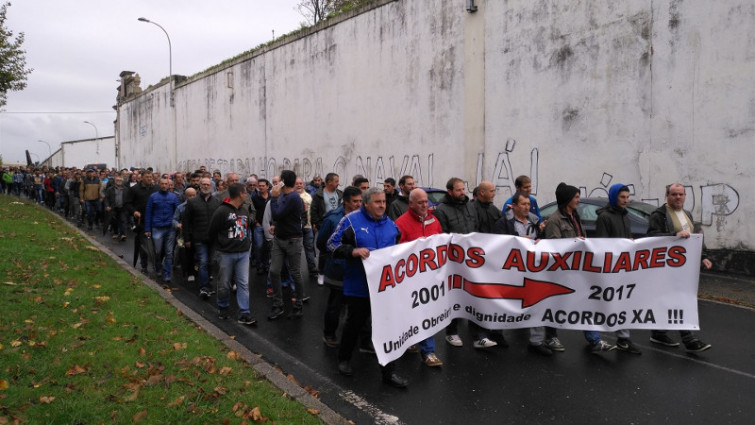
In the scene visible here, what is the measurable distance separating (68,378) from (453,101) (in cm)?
1300

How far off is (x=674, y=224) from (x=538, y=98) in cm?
818

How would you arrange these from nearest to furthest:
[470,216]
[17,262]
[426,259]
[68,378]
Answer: [68,378] → [426,259] → [470,216] → [17,262]

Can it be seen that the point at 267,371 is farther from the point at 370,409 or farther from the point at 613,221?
the point at 613,221

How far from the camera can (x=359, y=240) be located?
17.0 ft

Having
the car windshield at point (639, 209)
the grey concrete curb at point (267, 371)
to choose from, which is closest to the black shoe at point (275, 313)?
the grey concrete curb at point (267, 371)

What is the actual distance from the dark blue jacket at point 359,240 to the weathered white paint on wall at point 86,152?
78481 mm

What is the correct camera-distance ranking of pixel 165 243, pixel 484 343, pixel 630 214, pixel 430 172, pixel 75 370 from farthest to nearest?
pixel 430 172 < pixel 165 243 < pixel 630 214 < pixel 484 343 < pixel 75 370

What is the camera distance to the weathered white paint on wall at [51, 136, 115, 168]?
74250mm

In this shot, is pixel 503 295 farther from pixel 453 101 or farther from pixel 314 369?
pixel 453 101

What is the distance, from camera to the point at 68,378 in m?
4.80

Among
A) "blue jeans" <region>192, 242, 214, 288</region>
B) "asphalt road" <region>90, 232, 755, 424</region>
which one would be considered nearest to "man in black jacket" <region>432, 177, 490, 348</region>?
"asphalt road" <region>90, 232, 755, 424</region>

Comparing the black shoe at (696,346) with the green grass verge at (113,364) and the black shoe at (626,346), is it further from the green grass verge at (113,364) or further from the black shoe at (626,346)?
the green grass verge at (113,364)

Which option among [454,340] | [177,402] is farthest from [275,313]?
[177,402]

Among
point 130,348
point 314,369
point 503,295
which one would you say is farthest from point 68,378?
point 503,295
